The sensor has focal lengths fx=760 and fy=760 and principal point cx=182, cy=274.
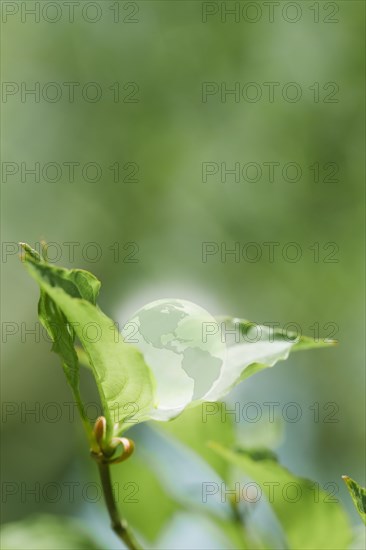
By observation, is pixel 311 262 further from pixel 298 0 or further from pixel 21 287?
pixel 298 0

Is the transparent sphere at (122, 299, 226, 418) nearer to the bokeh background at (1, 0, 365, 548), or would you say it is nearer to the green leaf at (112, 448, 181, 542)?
the green leaf at (112, 448, 181, 542)

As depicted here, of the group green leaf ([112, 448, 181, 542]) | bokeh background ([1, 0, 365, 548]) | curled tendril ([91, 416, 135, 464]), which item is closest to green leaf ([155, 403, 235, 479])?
green leaf ([112, 448, 181, 542])

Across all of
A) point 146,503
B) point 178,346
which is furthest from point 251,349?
point 146,503

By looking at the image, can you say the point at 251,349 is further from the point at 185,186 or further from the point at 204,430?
the point at 185,186

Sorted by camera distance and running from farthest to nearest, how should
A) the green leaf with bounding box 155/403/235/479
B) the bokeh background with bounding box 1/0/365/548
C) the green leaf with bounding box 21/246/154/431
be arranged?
the bokeh background with bounding box 1/0/365/548
the green leaf with bounding box 155/403/235/479
the green leaf with bounding box 21/246/154/431

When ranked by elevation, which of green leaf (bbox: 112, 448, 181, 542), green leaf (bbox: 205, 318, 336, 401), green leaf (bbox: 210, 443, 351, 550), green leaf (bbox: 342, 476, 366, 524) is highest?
green leaf (bbox: 205, 318, 336, 401)

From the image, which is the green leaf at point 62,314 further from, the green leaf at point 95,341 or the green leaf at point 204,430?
the green leaf at point 204,430

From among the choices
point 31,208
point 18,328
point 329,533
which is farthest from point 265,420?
point 31,208
